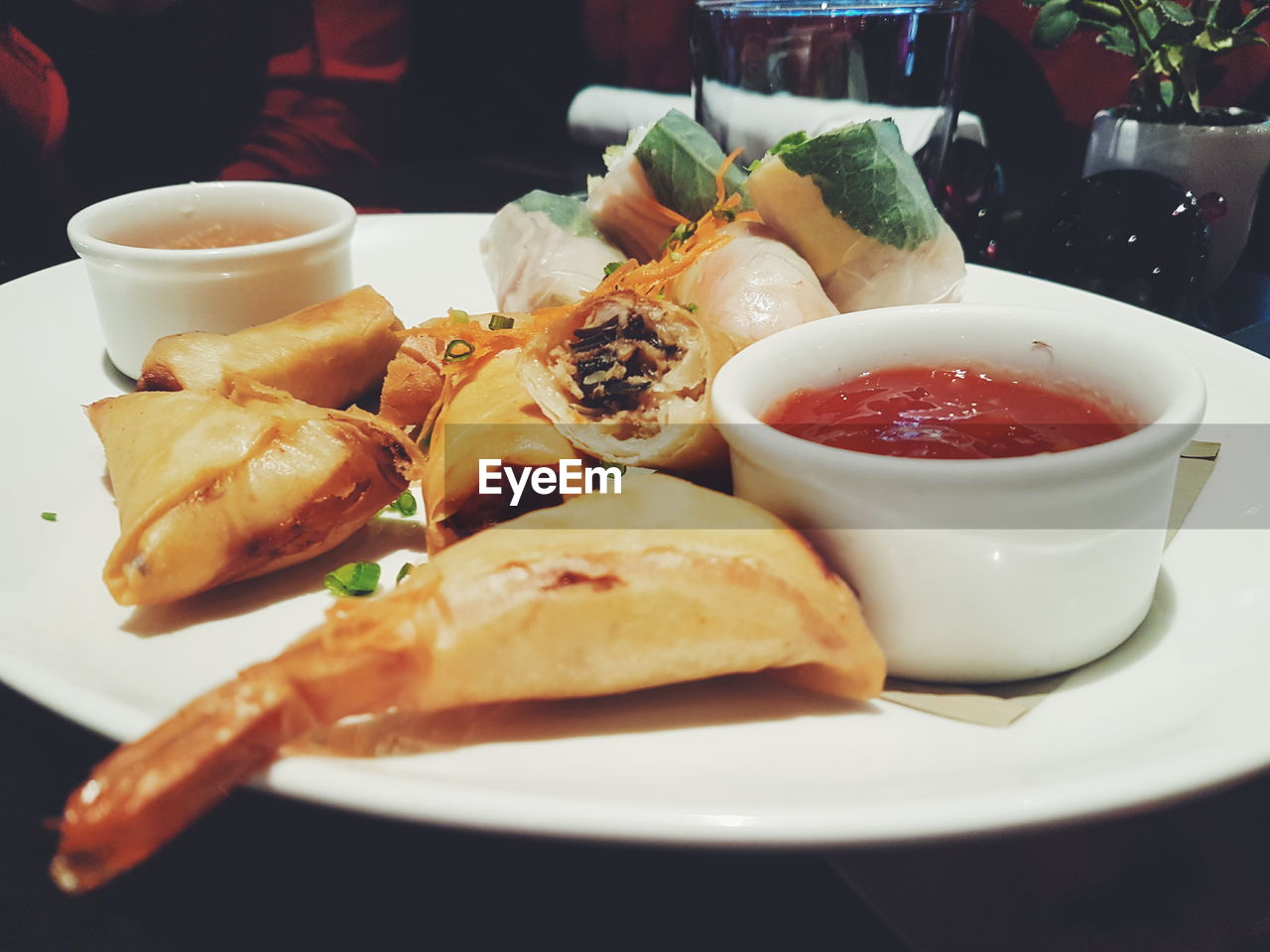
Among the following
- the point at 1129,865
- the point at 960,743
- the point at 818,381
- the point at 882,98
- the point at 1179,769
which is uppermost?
the point at 882,98

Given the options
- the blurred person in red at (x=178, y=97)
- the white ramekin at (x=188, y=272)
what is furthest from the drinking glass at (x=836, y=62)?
the blurred person in red at (x=178, y=97)

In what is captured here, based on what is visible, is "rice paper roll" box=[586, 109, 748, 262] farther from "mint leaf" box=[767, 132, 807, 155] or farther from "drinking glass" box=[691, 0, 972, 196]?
"drinking glass" box=[691, 0, 972, 196]

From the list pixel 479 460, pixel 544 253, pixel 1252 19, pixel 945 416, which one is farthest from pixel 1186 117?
pixel 479 460

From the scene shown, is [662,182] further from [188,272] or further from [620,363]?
[188,272]

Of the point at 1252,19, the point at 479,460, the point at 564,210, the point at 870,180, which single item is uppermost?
the point at 1252,19

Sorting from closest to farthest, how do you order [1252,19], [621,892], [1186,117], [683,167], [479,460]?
[621,892], [479,460], [683,167], [1252,19], [1186,117]

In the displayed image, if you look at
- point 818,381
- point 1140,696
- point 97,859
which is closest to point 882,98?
point 818,381

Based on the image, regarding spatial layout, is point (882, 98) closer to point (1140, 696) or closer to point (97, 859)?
point (1140, 696)

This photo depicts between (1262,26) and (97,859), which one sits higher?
(1262,26)
